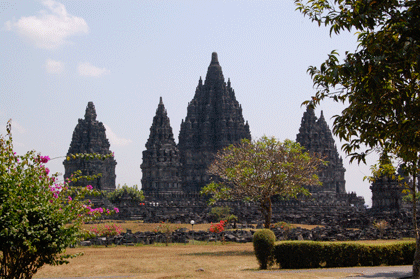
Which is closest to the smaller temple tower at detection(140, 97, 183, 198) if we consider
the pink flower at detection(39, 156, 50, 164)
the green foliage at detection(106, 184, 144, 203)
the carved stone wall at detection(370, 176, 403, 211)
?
the green foliage at detection(106, 184, 144, 203)

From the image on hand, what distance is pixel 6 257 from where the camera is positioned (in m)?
11.7

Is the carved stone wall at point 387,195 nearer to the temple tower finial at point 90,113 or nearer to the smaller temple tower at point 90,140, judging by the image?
the smaller temple tower at point 90,140

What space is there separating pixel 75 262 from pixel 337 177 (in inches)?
3757

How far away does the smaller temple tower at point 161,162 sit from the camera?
3472 inches

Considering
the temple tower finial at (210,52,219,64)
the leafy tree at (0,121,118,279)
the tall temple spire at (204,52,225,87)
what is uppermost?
the temple tower finial at (210,52,219,64)

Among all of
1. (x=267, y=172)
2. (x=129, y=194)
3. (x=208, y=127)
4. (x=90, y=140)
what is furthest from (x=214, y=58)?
(x=267, y=172)

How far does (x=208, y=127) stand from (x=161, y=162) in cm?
1473

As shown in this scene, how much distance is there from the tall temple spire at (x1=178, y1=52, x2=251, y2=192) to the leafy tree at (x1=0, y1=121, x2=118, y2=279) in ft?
267

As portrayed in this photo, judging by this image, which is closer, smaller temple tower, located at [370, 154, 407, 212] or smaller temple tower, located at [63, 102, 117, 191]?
smaller temple tower, located at [370, 154, 407, 212]

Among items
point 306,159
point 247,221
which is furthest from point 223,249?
point 247,221

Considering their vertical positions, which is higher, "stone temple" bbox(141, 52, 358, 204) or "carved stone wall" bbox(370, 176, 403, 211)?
"stone temple" bbox(141, 52, 358, 204)

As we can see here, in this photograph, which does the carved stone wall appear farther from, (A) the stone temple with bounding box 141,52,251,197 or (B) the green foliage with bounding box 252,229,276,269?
(B) the green foliage with bounding box 252,229,276,269

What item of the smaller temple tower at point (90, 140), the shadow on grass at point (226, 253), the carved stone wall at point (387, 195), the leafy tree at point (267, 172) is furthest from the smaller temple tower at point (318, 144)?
the shadow on grass at point (226, 253)

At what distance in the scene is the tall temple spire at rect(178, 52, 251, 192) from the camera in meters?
97.2
